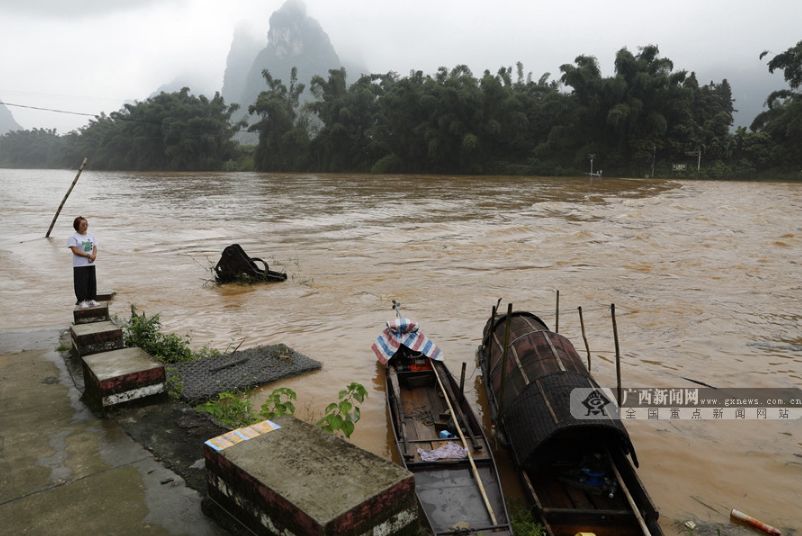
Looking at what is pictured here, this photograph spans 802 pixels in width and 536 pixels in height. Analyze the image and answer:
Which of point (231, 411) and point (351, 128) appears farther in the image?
point (351, 128)

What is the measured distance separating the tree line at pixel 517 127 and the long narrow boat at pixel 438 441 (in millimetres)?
43950

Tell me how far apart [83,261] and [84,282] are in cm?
35

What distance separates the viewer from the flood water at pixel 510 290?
6238 mm

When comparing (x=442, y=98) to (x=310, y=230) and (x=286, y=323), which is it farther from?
(x=286, y=323)

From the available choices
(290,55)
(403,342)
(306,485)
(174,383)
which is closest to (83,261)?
(174,383)

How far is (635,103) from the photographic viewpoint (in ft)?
150

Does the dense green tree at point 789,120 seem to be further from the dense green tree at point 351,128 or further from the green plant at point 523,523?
the green plant at point 523,523

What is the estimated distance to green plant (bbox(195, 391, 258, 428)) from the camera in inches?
205

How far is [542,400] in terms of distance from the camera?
16.9 ft

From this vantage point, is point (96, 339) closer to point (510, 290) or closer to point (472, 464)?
point (472, 464)

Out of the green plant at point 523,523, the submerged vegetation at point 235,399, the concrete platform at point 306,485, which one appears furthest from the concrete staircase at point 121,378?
the green plant at point 523,523

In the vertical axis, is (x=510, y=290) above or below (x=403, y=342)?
below

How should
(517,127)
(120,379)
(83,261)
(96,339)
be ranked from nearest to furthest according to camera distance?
(120,379) < (96,339) < (83,261) < (517,127)

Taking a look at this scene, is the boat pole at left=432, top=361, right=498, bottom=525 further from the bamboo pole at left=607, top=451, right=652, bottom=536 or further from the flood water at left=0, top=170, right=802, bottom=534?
the bamboo pole at left=607, top=451, right=652, bottom=536
